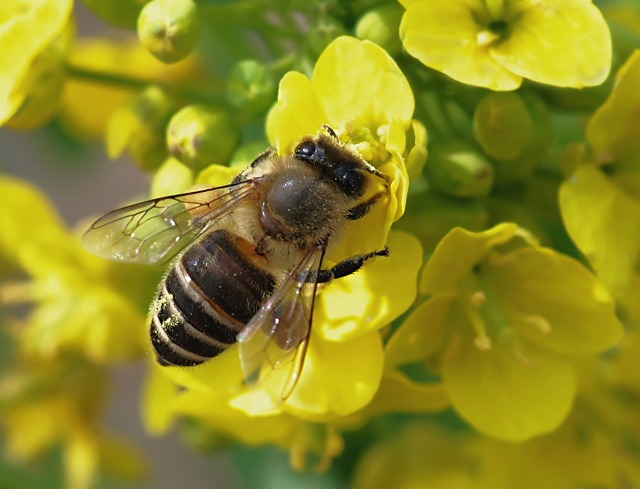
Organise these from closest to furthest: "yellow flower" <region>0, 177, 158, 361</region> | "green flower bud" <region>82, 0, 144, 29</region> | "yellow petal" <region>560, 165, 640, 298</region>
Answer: "yellow petal" <region>560, 165, 640, 298</region> < "green flower bud" <region>82, 0, 144, 29</region> < "yellow flower" <region>0, 177, 158, 361</region>

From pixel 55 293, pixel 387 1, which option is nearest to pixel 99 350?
pixel 55 293

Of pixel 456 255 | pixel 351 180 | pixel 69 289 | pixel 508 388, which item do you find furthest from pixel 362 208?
pixel 69 289

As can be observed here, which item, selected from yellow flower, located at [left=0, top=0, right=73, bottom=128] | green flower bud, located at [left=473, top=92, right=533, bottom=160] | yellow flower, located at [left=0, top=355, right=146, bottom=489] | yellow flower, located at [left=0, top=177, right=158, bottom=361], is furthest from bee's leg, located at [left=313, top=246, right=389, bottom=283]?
yellow flower, located at [left=0, top=355, right=146, bottom=489]

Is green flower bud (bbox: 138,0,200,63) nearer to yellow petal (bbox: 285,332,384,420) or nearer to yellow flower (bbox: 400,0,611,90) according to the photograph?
yellow flower (bbox: 400,0,611,90)

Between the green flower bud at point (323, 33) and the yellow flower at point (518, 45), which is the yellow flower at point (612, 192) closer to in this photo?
the yellow flower at point (518, 45)

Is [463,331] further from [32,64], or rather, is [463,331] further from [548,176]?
[32,64]

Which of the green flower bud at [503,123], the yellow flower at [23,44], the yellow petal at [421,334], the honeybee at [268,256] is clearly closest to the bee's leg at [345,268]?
the honeybee at [268,256]
